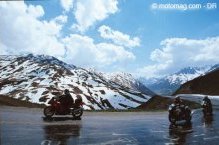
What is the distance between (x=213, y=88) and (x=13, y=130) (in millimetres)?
86908

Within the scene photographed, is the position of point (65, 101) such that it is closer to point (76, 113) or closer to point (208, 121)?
point (76, 113)

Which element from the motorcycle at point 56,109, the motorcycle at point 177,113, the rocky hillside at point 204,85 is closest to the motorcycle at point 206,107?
the motorcycle at point 177,113

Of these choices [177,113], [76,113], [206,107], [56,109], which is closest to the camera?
[177,113]

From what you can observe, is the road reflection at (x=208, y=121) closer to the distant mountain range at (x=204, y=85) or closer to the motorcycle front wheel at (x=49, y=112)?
the motorcycle front wheel at (x=49, y=112)

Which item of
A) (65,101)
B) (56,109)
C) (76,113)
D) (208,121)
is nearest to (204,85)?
(208,121)

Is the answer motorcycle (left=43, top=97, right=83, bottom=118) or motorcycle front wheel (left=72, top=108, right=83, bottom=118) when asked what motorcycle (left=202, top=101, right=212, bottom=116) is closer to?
motorcycle front wheel (left=72, top=108, right=83, bottom=118)

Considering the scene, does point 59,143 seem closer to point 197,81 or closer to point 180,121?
point 180,121

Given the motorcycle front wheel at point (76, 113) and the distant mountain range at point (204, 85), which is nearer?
the motorcycle front wheel at point (76, 113)

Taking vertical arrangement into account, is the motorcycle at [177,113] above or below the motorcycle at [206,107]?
below

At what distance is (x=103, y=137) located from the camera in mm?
16266

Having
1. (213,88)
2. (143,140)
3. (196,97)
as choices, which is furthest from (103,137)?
(213,88)

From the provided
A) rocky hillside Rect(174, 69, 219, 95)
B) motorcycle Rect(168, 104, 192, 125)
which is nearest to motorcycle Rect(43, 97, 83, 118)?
motorcycle Rect(168, 104, 192, 125)

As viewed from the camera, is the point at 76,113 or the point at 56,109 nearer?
the point at 56,109

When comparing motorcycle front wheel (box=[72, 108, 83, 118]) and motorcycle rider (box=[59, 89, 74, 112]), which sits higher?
motorcycle rider (box=[59, 89, 74, 112])
